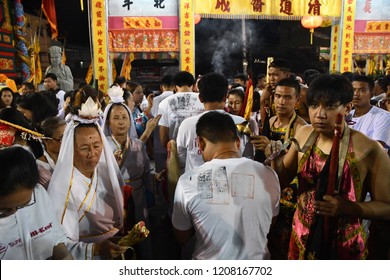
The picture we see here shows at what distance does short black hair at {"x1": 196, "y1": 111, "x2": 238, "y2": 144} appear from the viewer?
2.11 m

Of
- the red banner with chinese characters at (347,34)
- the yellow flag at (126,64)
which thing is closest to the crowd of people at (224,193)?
the yellow flag at (126,64)

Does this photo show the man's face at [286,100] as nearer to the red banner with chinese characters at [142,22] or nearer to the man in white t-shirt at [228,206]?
the man in white t-shirt at [228,206]

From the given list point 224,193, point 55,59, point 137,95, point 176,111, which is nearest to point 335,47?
point 137,95

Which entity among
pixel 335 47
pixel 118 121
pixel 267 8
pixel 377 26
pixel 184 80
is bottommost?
pixel 118 121

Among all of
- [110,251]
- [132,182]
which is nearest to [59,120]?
[132,182]

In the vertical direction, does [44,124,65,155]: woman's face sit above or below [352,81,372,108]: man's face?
below

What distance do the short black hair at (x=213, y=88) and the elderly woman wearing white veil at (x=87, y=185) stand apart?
4.29 ft

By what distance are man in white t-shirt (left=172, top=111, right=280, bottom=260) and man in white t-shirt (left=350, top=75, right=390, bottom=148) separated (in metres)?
2.31

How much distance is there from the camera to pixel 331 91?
2064mm

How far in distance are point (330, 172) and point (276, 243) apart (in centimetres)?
131

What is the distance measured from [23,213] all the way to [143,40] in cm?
806

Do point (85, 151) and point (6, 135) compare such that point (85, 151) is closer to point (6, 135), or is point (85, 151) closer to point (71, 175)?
point (71, 175)

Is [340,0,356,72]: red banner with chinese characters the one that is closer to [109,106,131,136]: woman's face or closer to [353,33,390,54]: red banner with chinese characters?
[353,33,390,54]: red banner with chinese characters

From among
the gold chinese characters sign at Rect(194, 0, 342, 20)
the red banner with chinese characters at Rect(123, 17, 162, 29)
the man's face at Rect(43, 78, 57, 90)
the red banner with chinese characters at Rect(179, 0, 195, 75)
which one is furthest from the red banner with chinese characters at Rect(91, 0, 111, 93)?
the gold chinese characters sign at Rect(194, 0, 342, 20)
